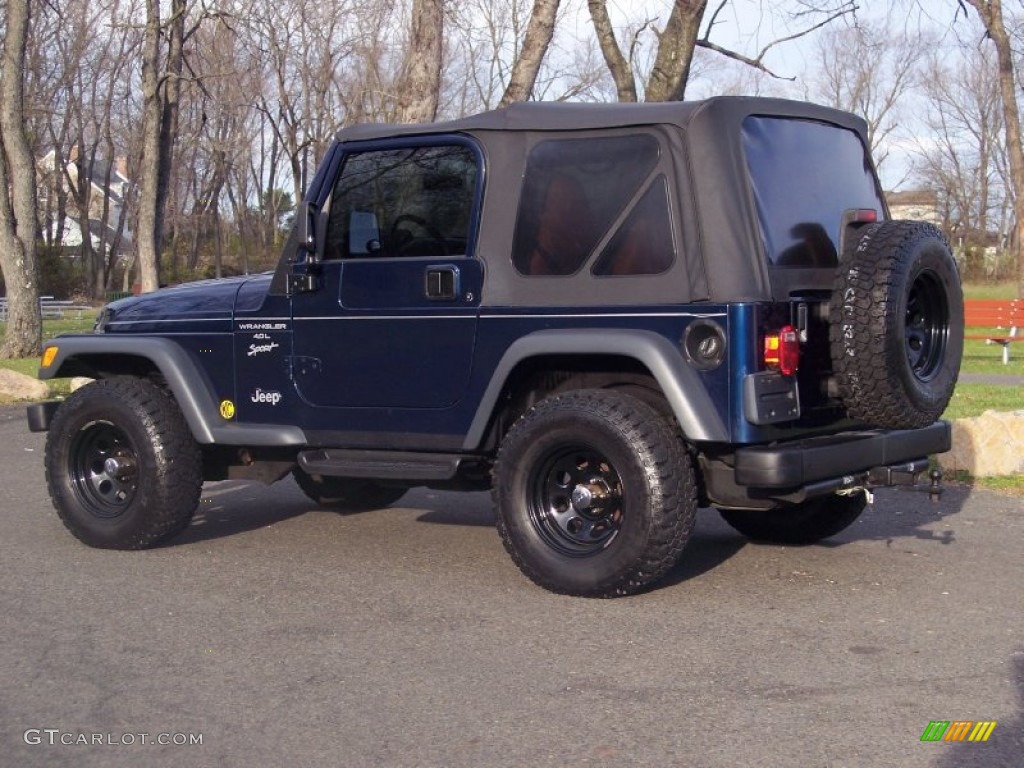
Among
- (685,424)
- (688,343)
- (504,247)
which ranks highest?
(504,247)

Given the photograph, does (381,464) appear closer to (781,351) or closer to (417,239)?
(417,239)

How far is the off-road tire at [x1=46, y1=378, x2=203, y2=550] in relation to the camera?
6906 millimetres

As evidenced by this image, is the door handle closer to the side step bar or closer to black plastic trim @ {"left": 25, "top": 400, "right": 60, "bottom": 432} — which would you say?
the side step bar

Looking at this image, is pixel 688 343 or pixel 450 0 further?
pixel 450 0

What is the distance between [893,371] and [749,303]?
2.30 ft

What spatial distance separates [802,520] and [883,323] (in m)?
1.87

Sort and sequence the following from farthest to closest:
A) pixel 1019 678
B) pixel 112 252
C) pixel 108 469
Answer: pixel 112 252 < pixel 108 469 < pixel 1019 678

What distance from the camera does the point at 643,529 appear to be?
18.5 feet

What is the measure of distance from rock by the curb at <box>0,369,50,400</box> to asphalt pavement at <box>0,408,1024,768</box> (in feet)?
27.0

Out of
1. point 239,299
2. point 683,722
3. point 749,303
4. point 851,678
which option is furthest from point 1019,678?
point 239,299

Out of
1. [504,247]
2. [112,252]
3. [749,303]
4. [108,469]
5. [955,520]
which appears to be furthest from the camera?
[112,252]

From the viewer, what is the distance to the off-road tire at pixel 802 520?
22.8 feet

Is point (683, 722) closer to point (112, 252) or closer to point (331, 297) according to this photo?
point (331, 297)

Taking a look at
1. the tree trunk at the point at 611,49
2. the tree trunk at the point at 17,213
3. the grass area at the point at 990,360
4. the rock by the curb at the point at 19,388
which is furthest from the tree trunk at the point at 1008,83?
the rock by the curb at the point at 19,388
